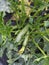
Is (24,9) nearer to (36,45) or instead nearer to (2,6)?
(2,6)

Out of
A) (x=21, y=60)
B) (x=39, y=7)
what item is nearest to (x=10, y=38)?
(x=21, y=60)

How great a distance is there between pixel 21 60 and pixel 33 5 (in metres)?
0.42

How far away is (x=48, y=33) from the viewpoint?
154cm

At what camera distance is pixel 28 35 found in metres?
1.63

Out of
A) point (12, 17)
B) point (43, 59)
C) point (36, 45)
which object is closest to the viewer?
point (43, 59)

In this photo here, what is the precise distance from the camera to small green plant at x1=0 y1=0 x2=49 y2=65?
150 centimetres

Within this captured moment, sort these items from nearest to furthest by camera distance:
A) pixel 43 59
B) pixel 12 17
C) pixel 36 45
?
pixel 43 59, pixel 36 45, pixel 12 17

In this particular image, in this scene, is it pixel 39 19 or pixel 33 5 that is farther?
pixel 33 5

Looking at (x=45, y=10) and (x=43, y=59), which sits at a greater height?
(x=45, y=10)

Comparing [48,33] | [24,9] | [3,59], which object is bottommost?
[3,59]

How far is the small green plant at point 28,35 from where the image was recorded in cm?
150

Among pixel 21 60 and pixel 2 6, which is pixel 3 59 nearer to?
pixel 21 60

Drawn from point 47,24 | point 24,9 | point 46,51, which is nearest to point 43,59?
point 46,51

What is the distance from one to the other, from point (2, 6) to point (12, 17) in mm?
147
